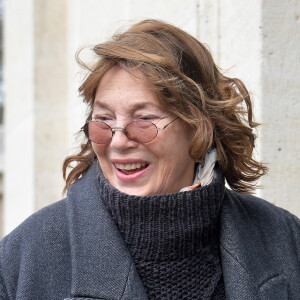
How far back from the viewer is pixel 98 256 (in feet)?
7.30

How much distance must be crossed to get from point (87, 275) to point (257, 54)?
157cm

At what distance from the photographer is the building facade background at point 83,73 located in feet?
10.6

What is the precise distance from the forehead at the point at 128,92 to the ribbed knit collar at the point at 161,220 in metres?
0.28

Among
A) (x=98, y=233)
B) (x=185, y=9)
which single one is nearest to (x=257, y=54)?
(x=185, y=9)

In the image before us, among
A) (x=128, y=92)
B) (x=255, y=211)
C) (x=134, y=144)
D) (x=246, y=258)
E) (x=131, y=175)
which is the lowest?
(x=246, y=258)

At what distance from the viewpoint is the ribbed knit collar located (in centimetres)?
227

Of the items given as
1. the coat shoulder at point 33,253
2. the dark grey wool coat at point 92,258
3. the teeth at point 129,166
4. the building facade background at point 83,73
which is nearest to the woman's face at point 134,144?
the teeth at point 129,166

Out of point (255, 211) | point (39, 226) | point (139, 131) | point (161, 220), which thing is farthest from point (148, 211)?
point (255, 211)

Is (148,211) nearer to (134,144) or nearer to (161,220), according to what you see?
(161,220)

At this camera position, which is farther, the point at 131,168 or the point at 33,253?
the point at 131,168

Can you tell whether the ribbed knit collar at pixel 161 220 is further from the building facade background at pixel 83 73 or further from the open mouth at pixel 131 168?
the building facade background at pixel 83 73

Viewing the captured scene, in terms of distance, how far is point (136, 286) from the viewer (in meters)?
2.20

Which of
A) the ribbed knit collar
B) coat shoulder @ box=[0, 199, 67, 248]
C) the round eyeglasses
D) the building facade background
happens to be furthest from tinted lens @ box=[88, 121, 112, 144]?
the building facade background

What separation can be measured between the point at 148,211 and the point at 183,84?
1.53 feet
